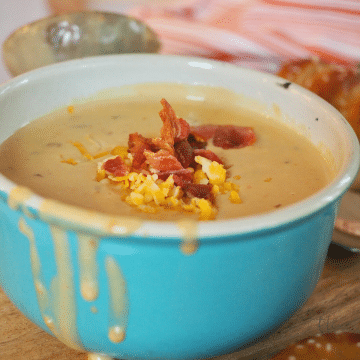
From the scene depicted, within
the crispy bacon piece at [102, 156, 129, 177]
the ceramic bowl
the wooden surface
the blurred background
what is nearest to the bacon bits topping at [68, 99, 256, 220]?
the crispy bacon piece at [102, 156, 129, 177]

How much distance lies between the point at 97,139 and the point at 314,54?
154cm

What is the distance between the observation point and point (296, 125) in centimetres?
101

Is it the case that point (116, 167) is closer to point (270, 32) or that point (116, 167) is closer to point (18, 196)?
point (18, 196)

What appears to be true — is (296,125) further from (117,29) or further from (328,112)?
(117,29)

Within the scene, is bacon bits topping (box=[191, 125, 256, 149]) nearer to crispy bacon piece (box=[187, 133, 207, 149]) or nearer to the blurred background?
crispy bacon piece (box=[187, 133, 207, 149])

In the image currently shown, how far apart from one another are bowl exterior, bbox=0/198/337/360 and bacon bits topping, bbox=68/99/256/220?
14 centimetres

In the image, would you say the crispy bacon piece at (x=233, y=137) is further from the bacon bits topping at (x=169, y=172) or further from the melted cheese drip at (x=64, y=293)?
the melted cheese drip at (x=64, y=293)

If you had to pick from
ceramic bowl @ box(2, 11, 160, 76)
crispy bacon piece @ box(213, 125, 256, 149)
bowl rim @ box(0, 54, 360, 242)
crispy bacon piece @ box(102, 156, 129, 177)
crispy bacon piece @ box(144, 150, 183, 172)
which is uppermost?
bowl rim @ box(0, 54, 360, 242)

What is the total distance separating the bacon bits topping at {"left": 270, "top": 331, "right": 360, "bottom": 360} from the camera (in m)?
0.76

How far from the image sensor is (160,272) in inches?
22.3

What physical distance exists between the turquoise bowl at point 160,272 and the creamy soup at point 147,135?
0.44ft

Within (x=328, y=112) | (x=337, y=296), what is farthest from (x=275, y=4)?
(x=337, y=296)

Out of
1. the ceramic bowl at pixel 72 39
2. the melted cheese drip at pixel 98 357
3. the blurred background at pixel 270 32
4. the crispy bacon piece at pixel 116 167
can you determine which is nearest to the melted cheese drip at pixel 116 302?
the melted cheese drip at pixel 98 357

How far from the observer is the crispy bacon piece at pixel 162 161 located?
31.7 inches
